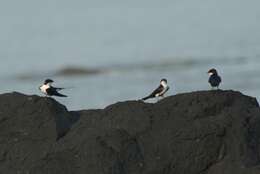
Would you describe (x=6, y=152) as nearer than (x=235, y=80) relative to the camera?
Yes

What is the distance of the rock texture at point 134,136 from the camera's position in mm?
11844

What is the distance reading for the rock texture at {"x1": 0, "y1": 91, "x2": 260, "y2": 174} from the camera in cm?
A: 1184

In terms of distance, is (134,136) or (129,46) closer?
(134,136)

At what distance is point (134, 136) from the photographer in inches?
476

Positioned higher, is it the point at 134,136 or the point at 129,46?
the point at 129,46

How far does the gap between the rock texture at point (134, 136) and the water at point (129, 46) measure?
13.5 meters

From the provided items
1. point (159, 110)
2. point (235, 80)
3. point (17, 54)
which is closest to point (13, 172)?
point (159, 110)

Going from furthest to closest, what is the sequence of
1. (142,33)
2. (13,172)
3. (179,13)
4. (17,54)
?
(179,13) < (142,33) < (17,54) < (13,172)

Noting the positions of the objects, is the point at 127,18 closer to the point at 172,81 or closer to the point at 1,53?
the point at 1,53

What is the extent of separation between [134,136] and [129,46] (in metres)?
47.5

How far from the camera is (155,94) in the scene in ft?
49.2

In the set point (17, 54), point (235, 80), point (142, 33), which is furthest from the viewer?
point (142, 33)

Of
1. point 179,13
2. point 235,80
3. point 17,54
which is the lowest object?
point 235,80

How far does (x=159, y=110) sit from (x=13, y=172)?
1.82 m
